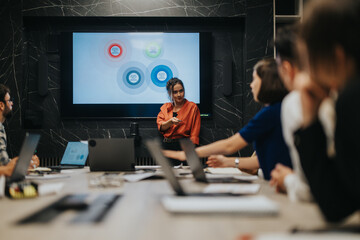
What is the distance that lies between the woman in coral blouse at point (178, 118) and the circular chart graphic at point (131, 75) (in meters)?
0.57

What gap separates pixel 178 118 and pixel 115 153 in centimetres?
171

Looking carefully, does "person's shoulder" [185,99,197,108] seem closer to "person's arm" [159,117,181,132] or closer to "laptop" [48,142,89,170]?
"person's arm" [159,117,181,132]

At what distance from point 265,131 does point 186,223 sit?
1.19 meters

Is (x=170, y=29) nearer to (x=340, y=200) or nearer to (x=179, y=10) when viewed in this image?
(x=179, y=10)

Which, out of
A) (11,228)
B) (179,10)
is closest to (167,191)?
(11,228)

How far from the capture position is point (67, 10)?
4.36 m

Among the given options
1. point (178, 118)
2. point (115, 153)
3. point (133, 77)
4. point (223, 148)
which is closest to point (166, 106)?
point (178, 118)

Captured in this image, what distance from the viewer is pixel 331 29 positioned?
2.94 feet

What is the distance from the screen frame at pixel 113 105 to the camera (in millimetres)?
4504

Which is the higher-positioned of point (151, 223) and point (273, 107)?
point (273, 107)

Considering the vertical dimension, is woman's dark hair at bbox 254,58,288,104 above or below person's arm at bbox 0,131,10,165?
above

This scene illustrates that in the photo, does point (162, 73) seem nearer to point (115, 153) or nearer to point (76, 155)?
point (76, 155)

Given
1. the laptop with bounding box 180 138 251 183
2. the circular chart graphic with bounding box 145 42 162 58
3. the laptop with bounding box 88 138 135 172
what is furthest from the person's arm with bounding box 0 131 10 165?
the circular chart graphic with bounding box 145 42 162 58

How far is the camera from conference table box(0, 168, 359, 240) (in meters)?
0.88
